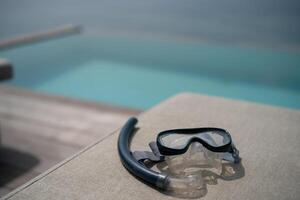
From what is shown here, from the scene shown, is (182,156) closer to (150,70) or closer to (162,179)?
(162,179)

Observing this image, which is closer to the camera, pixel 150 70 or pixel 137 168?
pixel 137 168

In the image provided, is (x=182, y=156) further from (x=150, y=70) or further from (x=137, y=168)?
(x=150, y=70)

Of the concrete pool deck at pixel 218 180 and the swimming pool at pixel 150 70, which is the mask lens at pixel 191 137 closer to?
the concrete pool deck at pixel 218 180

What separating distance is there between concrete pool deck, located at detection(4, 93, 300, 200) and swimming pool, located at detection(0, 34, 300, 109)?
180 centimetres

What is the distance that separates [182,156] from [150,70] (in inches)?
125

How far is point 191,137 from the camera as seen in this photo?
753mm

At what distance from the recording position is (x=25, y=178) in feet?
4.66

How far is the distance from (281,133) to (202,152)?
29 centimetres

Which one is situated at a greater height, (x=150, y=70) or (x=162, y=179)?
(x=162, y=179)

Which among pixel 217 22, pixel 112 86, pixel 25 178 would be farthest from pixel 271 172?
pixel 217 22

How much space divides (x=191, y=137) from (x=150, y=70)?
10.4 feet

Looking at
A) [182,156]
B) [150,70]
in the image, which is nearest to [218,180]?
[182,156]

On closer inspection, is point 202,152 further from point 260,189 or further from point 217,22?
point 217,22

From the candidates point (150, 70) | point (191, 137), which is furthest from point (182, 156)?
point (150, 70)
